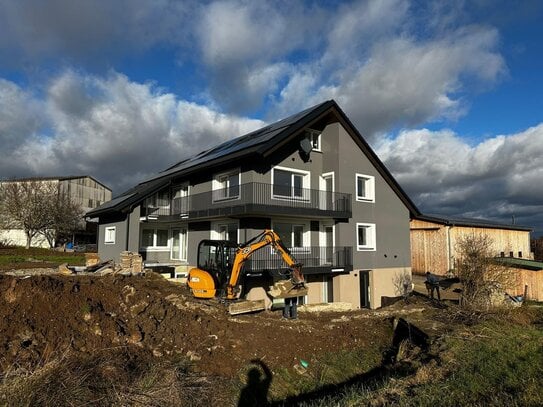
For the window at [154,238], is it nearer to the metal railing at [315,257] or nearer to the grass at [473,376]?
the metal railing at [315,257]

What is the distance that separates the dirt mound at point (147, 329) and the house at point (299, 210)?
5.21 m

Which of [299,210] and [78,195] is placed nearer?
[299,210]

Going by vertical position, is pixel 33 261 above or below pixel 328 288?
above

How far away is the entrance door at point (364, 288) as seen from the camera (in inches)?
817

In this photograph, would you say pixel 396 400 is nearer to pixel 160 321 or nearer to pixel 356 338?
pixel 356 338

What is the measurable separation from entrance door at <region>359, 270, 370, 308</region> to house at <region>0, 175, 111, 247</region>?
147 ft

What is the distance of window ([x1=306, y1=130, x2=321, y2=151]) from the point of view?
20756 mm

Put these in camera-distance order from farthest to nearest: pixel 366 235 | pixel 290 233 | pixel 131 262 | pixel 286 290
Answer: pixel 366 235
pixel 290 233
pixel 131 262
pixel 286 290

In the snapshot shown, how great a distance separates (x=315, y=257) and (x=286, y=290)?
6545 millimetres

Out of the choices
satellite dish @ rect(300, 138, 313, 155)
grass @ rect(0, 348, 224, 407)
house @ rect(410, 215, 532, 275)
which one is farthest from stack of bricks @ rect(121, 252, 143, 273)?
house @ rect(410, 215, 532, 275)

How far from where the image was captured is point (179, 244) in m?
24.2

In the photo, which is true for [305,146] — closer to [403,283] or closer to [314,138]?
[314,138]

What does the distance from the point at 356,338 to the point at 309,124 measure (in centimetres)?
1118

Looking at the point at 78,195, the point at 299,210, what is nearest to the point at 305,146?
the point at 299,210
